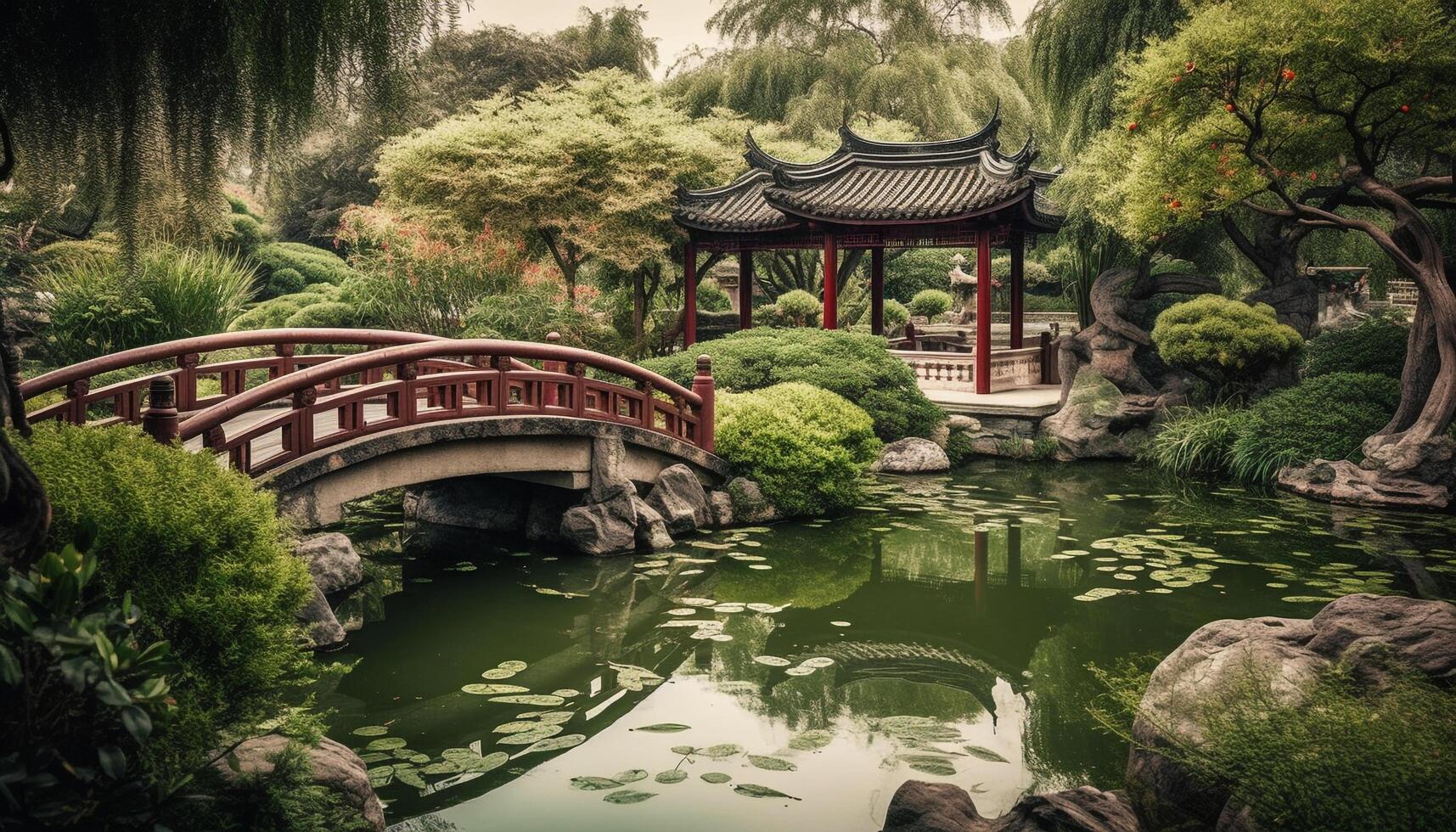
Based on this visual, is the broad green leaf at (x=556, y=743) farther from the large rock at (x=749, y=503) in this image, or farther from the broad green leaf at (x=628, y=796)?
the large rock at (x=749, y=503)

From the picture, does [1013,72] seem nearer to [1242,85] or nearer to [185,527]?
[1242,85]

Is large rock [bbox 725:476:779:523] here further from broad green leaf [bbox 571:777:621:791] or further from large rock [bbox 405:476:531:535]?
broad green leaf [bbox 571:777:621:791]

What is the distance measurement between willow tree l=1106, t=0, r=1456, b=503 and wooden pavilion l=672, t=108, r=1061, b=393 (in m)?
2.40

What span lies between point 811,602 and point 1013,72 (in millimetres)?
22176

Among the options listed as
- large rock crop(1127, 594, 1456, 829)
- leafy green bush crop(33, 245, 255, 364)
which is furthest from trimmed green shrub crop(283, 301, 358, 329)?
large rock crop(1127, 594, 1456, 829)

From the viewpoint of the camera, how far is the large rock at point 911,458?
12.7 metres

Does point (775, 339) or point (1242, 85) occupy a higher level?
point (1242, 85)

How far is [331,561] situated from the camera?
7.50 metres

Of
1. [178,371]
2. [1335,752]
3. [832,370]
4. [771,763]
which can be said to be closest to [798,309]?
[832,370]

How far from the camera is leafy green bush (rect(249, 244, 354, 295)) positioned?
2447cm

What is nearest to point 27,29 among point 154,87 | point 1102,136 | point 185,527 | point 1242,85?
point 154,87

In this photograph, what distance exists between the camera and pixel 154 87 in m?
3.14

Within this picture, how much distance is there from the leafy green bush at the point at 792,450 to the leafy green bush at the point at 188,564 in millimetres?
5902

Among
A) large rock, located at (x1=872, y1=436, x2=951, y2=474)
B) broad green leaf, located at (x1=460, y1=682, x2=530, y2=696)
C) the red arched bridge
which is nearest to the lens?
broad green leaf, located at (x1=460, y1=682, x2=530, y2=696)
